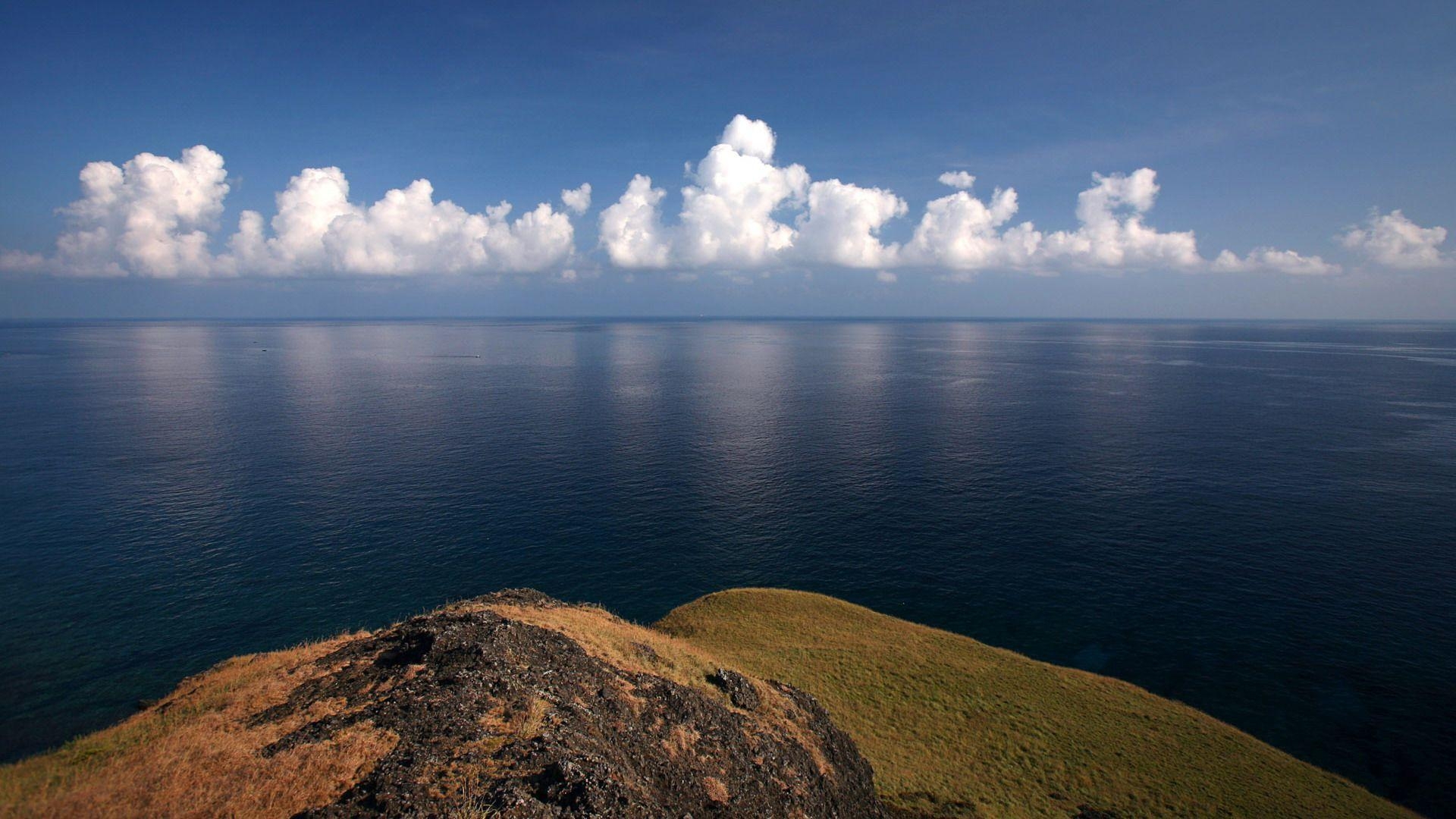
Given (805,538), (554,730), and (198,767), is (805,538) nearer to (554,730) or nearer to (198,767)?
(554,730)

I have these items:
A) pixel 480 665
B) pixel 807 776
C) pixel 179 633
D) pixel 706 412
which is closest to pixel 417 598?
pixel 179 633

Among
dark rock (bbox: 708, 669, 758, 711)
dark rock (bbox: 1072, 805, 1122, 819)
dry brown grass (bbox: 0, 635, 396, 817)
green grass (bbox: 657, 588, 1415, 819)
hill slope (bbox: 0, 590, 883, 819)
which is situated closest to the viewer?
Answer: dry brown grass (bbox: 0, 635, 396, 817)

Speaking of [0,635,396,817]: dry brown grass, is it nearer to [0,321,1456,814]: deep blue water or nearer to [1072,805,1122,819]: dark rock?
[0,321,1456,814]: deep blue water

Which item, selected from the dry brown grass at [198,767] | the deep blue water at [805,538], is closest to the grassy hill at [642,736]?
the dry brown grass at [198,767]

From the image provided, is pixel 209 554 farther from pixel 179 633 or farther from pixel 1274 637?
pixel 1274 637

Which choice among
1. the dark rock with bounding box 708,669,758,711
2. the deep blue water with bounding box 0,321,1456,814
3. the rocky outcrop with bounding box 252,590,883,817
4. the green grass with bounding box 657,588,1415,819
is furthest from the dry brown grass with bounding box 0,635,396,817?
the green grass with bounding box 657,588,1415,819
